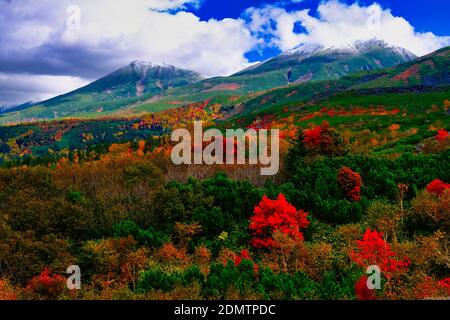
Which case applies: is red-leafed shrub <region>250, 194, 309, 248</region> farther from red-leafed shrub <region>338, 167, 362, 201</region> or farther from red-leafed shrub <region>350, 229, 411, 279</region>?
red-leafed shrub <region>338, 167, 362, 201</region>

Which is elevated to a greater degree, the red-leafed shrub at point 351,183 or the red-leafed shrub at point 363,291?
the red-leafed shrub at point 351,183

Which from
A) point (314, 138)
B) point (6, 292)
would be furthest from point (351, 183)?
point (6, 292)

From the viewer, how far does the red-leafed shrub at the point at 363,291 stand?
3191cm

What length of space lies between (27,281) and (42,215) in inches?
314

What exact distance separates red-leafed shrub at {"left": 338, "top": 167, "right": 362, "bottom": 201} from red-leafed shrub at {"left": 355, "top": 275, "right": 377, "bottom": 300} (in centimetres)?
2798

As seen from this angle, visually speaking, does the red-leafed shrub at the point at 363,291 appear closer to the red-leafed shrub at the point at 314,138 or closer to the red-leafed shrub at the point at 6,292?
the red-leafed shrub at the point at 6,292

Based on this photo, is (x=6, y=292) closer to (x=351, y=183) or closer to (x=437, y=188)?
(x=351, y=183)

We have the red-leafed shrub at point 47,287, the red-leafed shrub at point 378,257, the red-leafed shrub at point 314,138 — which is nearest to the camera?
the red-leafed shrub at point 47,287

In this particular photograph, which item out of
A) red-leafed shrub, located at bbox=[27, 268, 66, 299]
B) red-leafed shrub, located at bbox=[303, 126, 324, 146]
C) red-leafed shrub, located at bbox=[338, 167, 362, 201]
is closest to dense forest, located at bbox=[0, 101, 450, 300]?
red-leafed shrub, located at bbox=[27, 268, 66, 299]

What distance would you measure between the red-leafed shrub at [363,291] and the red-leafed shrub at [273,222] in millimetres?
13017

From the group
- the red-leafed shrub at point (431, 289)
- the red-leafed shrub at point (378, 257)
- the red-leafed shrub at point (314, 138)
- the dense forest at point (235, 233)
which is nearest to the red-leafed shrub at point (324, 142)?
the red-leafed shrub at point (314, 138)

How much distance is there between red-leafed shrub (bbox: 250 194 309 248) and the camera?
47156mm
